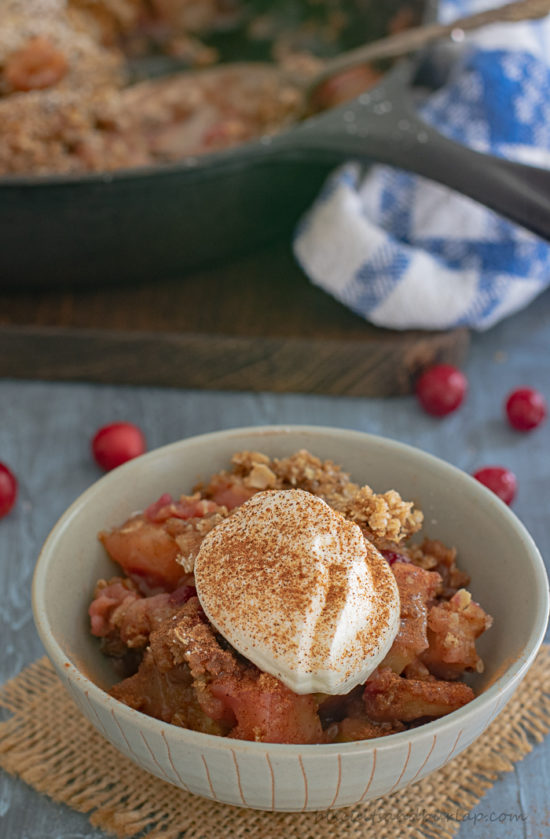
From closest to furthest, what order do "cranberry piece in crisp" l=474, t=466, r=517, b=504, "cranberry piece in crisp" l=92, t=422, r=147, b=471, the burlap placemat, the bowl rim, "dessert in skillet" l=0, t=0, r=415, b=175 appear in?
the bowl rim
the burlap placemat
"cranberry piece in crisp" l=474, t=466, r=517, b=504
"cranberry piece in crisp" l=92, t=422, r=147, b=471
"dessert in skillet" l=0, t=0, r=415, b=175

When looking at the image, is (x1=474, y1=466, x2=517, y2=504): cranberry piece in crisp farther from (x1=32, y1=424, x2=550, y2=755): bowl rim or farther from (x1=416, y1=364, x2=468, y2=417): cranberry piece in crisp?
(x1=32, y1=424, x2=550, y2=755): bowl rim

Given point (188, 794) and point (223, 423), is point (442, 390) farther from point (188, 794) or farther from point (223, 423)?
point (188, 794)

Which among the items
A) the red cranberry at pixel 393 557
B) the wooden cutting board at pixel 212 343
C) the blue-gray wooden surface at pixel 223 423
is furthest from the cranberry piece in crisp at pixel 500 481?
the red cranberry at pixel 393 557

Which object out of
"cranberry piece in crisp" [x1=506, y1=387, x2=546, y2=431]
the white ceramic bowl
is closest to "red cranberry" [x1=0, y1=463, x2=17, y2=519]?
the white ceramic bowl

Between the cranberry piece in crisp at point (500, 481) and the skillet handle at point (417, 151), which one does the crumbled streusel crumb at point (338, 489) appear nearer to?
the cranberry piece in crisp at point (500, 481)

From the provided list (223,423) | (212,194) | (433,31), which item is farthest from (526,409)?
(433,31)
